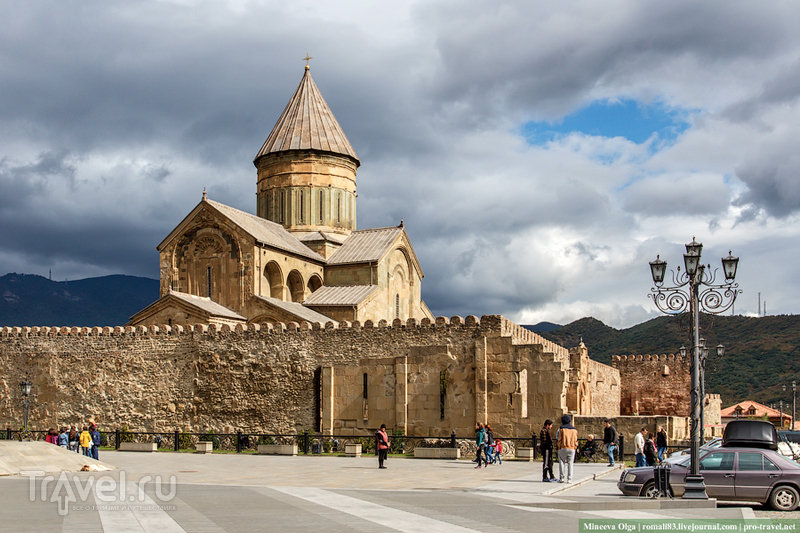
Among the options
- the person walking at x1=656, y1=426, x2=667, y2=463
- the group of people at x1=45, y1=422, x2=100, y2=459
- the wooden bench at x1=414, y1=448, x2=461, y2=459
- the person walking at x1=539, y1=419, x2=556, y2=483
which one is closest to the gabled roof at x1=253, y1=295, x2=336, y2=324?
the wooden bench at x1=414, y1=448, x2=461, y2=459

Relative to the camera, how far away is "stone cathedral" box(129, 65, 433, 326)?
1240 inches

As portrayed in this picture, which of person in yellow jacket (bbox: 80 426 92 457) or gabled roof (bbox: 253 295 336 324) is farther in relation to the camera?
gabled roof (bbox: 253 295 336 324)

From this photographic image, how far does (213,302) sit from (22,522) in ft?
75.2

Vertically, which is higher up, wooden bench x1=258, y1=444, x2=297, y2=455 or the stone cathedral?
the stone cathedral

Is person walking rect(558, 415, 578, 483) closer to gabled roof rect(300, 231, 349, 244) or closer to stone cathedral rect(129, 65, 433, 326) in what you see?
stone cathedral rect(129, 65, 433, 326)

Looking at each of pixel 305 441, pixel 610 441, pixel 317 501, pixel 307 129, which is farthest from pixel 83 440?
pixel 307 129

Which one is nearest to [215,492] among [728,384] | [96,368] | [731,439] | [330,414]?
[731,439]

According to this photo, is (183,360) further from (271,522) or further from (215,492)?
(271,522)

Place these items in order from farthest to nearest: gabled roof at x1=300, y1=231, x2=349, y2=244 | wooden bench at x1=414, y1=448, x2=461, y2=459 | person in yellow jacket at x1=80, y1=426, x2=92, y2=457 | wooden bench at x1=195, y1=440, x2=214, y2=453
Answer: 1. gabled roof at x1=300, y1=231, x2=349, y2=244
2. wooden bench at x1=195, y1=440, x2=214, y2=453
3. wooden bench at x1=414, y1=448, x2=461, y2=459
4. person in yellow jacket at x1=80, y1=426, x2=92, y2=457

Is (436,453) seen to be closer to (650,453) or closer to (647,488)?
(650,453)

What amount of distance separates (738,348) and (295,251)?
47.3m

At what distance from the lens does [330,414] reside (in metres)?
25.1

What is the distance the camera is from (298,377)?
25688 mm

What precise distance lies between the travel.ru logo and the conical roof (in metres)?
26.1
